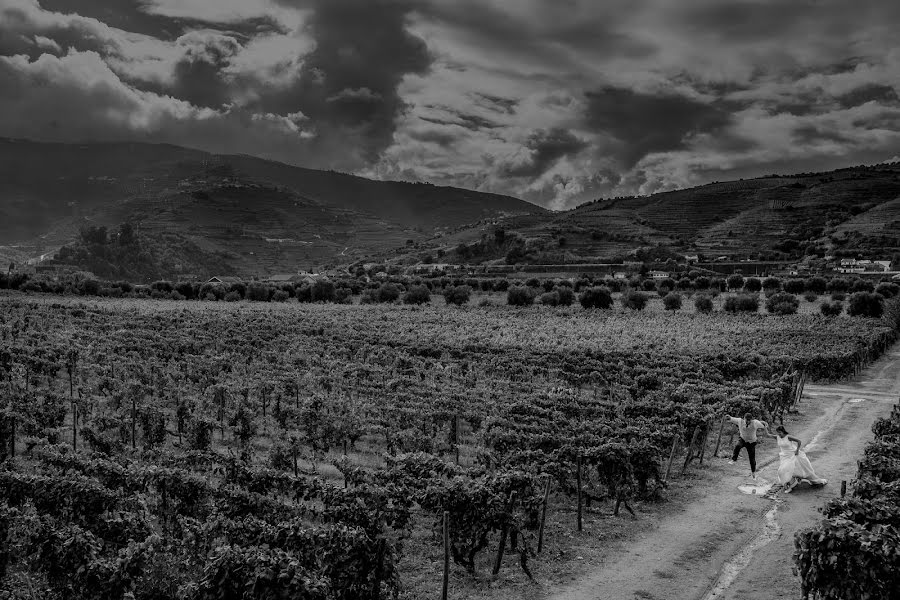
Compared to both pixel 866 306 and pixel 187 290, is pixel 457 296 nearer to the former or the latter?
pixel 187 290

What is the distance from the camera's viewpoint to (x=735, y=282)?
135m

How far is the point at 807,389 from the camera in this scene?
4588 cm

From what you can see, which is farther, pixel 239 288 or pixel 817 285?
pixel 239 288

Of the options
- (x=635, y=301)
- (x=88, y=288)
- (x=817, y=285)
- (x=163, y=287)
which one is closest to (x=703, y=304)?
(x=635, y=301)

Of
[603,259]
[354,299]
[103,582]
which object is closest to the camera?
[103,582]

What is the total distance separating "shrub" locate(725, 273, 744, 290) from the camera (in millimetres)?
134000

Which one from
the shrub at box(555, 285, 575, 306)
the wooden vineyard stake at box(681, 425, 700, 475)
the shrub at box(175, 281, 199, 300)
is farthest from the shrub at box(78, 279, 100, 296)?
Result: the wooden vineyard stake at box(681, 425, 700, 475)

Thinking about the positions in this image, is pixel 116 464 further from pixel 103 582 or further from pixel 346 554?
pixel 346 554

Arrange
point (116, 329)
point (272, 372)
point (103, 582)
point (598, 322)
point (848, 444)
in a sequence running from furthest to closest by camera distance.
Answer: point (598, 322)
point (116, 329)
point (272, 372)
point (848, 444)
point (103, 582)

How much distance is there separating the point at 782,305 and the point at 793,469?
Answer: 88500 millimetres

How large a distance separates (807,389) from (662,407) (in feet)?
76.7

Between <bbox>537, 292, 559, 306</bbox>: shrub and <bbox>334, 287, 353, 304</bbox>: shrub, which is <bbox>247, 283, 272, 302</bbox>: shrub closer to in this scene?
<bbox>334, 287, 353, 304</bbox>: shrub

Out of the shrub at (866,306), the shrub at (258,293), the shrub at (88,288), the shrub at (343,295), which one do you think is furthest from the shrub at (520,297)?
the shrub at (88,288)

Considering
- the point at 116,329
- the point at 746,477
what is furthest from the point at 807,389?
the point at 116,329
